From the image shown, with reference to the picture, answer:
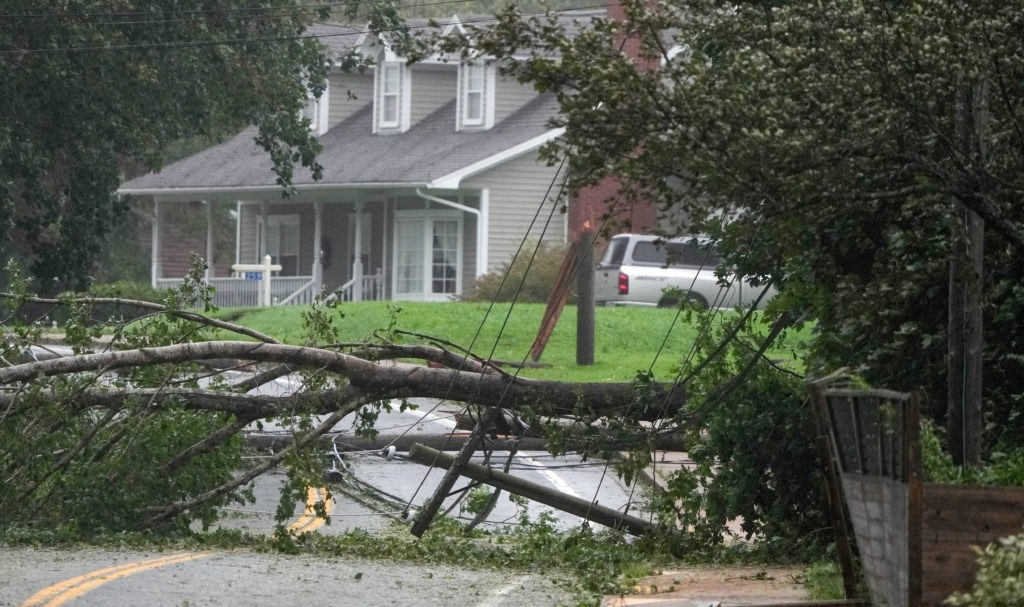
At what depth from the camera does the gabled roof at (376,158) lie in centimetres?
3647

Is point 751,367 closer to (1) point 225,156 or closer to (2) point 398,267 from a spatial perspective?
(2) point 398,267

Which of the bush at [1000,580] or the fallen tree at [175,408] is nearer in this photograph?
the bush at [1000,580]

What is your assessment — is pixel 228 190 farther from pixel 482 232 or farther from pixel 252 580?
pixel 252 580

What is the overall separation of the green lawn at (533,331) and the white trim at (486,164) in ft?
15.9

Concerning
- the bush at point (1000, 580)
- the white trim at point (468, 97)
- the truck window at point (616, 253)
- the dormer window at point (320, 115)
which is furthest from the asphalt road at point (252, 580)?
the dormer window at point (320, 115)

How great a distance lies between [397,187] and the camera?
36875mm

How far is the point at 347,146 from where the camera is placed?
40844 mm

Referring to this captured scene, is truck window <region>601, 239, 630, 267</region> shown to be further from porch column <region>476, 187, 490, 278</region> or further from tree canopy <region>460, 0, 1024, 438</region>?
tree canopy <region>460, 0, 1024, 438</region>

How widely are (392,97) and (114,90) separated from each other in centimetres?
1607

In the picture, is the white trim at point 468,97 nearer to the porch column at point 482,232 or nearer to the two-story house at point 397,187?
the two-story house at point 397,187

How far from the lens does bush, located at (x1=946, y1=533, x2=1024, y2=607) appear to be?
7141mm

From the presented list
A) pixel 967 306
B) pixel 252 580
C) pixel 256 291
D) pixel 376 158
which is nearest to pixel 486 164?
pixel 376 158

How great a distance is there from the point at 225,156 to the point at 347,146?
15.3 ft

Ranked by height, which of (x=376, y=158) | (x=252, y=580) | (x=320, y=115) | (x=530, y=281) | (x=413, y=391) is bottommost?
(x=530, y=281)
